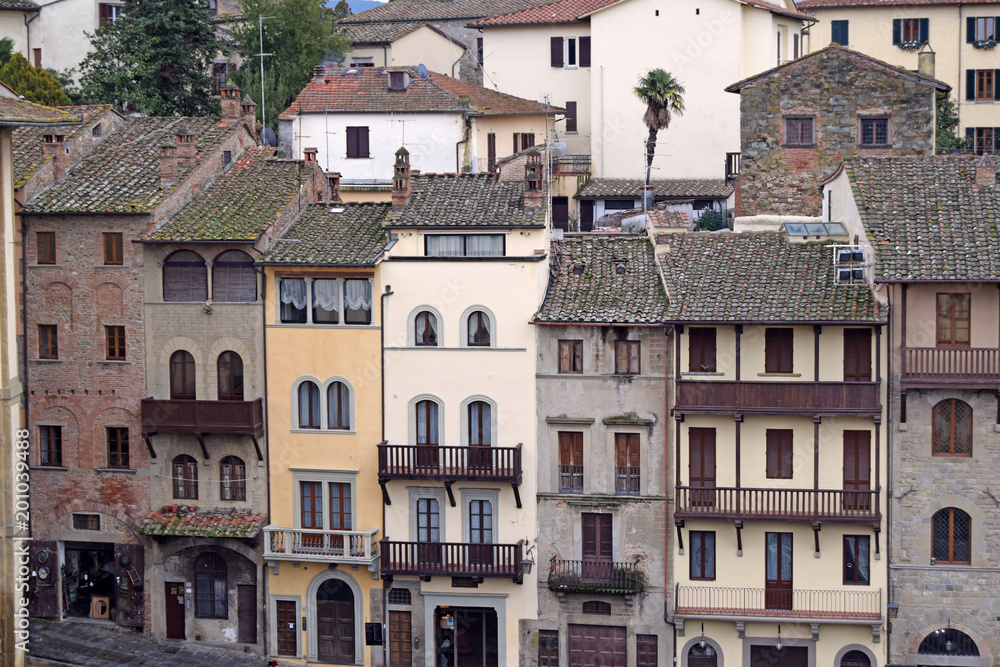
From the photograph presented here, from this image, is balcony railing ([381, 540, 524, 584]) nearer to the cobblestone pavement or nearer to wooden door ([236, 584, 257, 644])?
wooden door ([236, 584, 257, 644])

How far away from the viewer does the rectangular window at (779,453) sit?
44.7 metres

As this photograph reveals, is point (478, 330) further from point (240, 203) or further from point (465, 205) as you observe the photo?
point (240, 203)

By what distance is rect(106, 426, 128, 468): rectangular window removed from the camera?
1919 inches

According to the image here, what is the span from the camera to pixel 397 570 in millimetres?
46594

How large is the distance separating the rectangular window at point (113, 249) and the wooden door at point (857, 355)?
→ 21.4 metres

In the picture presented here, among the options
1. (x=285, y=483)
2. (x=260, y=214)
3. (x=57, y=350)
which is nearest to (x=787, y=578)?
(x=285, y=483)

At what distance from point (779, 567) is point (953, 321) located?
8.40 metres

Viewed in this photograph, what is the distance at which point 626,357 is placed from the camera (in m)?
45.6

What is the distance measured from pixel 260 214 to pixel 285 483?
8095 millimetres

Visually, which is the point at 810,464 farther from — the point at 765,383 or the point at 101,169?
the point at 101,169

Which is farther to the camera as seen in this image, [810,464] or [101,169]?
[101,169]

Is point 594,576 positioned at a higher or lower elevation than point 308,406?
lower

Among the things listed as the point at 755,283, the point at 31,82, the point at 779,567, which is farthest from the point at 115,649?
the point at 31,82

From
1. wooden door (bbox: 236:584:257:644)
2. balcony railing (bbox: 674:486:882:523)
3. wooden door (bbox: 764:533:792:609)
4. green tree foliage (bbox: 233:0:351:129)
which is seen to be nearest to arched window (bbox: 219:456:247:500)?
wooden door (bbox: 236:584:257:644)
